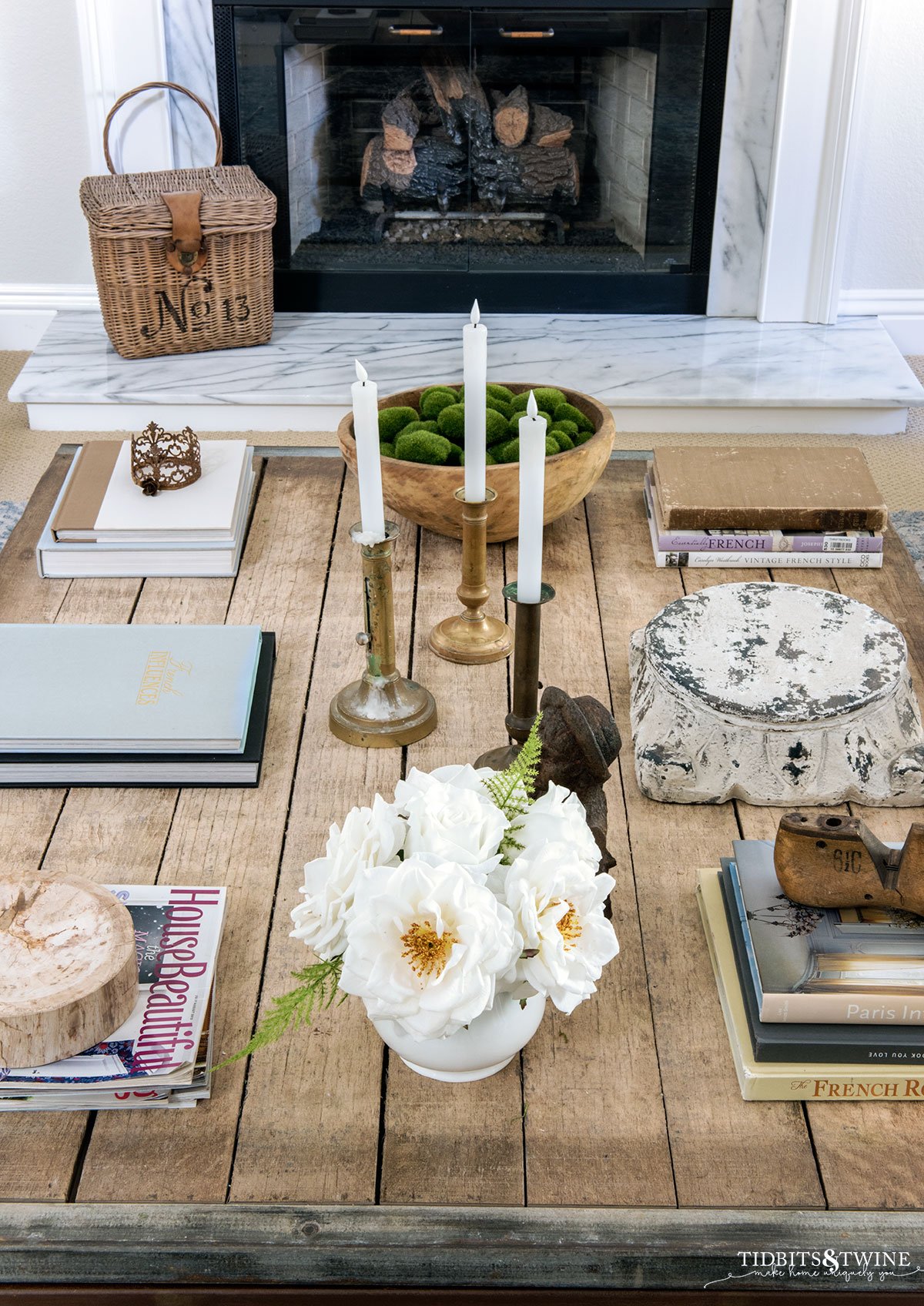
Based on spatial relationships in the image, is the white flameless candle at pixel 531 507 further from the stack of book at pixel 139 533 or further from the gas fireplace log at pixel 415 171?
the gas fireplace log at pixel 415 171

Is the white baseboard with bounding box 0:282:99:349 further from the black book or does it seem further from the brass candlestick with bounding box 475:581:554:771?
the black book

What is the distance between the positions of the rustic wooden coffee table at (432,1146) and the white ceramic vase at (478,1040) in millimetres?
34

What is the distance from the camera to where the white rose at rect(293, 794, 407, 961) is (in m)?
0.72

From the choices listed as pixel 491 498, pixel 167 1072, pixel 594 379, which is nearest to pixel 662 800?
pixel 491 498

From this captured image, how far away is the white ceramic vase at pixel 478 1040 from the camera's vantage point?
2.59 feet

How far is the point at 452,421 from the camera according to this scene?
146cm

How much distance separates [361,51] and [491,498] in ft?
7.32

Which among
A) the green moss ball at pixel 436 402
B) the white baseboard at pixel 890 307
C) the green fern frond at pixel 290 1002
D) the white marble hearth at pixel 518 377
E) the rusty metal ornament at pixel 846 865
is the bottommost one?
the white marble hearth at pixel 518 377

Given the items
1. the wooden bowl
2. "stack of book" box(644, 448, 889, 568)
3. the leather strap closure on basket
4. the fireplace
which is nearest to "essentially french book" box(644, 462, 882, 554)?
"stack of book" box(644, 448, 889, 568)

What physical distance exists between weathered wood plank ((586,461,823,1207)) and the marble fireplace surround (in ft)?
5.53

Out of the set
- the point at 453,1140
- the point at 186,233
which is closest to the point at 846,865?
the point at 453,1140

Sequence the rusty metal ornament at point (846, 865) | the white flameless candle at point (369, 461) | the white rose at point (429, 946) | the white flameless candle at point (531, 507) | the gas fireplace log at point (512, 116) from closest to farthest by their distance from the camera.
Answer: the white rose at point (429, 946) → the rusty metal ornament at point (846, 865) → the white flameless candle at point (531, 507) → the white flameless candle at point (369, 461) → the gas fireplace log at point (512, 116)

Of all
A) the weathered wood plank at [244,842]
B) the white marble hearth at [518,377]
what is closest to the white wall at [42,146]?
the white marble hearth at [518,377]

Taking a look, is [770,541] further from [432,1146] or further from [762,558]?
[432,1146]
